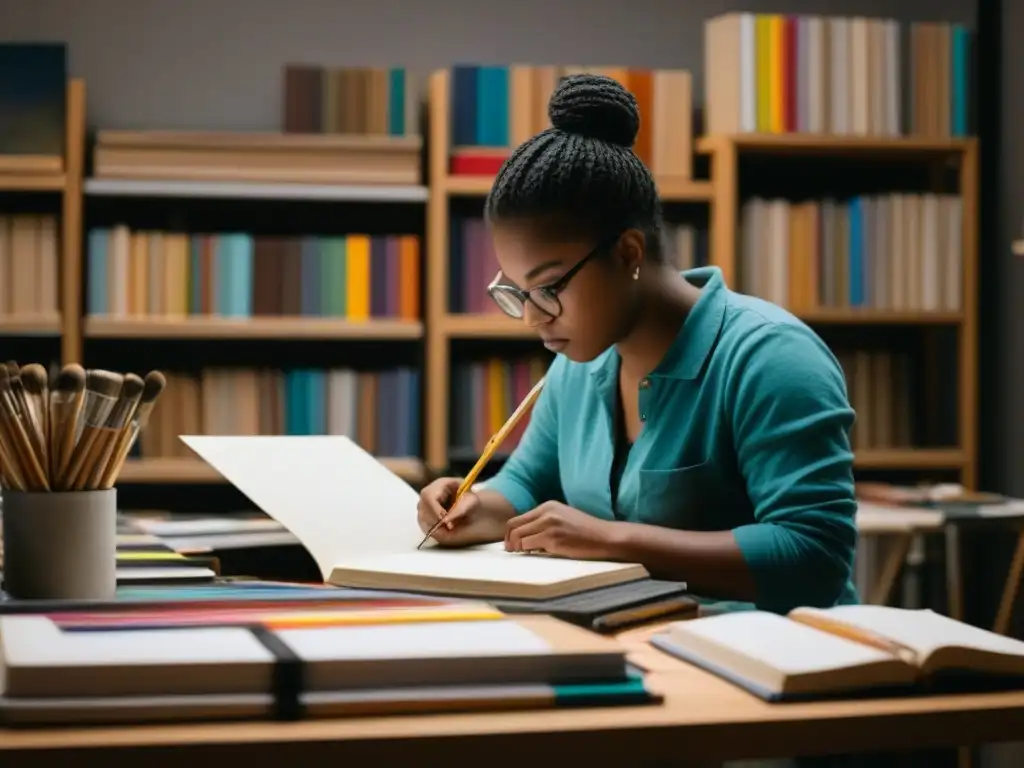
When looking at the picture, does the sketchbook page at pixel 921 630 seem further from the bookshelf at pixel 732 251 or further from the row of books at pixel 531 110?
the row of books at pixel 531 110

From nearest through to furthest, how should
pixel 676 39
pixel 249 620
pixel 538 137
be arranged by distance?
pixel 249 620
pixel 538 137
pixel 676 39

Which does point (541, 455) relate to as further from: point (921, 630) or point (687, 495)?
point (921, 630)

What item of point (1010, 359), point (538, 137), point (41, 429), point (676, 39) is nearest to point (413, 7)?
point (676, 39)

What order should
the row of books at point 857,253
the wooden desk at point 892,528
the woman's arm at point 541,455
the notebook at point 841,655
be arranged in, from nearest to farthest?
1. the notebook at point 841,655
2. the woman's arm at point 541,455
3. the wooden desk at point 892,528
4. the row of books at point 857,253

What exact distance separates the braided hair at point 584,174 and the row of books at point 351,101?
6.37ft

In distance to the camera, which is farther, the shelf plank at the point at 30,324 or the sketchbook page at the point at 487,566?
the shelf plank at the point at 30,324

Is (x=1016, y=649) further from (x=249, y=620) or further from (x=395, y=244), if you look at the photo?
(x=395, y=244)

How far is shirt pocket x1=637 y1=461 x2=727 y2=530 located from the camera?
4.97 ft

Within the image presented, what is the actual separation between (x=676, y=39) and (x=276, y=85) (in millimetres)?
1137

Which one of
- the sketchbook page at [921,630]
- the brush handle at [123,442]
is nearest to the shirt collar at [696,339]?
the sketchbook page at [921,630]

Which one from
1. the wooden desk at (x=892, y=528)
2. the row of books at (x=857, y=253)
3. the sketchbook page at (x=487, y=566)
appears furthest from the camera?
the row of books at (x=857, y=253)

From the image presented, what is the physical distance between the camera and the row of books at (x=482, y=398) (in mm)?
3473

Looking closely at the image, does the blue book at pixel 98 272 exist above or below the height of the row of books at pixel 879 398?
above

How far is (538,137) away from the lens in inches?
60.0
